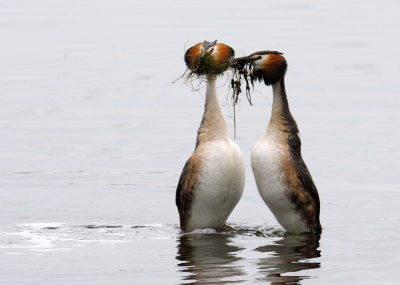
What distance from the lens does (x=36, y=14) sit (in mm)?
35844

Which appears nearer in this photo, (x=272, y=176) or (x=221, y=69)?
(x=272, y=176)

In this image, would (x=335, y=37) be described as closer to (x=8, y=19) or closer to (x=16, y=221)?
(x=8, y=19)

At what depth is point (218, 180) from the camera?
34.8 ft

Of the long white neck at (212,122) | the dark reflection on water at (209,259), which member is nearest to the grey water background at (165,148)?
the dark reflection on water at (209,259)

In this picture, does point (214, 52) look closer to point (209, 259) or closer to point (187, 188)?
point (187, 188)

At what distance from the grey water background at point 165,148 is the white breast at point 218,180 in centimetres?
39

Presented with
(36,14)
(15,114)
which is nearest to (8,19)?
(36,14)

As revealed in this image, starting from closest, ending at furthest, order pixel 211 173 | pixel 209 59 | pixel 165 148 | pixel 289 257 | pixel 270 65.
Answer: pixel 289 257 < pixel 211 173 < pixel 270 65 < pixel 209 59 < pixel 165 148

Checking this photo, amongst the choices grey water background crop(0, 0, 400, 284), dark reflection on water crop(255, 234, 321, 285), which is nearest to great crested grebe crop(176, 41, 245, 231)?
grey water background crop(0, 0, 400, 284)

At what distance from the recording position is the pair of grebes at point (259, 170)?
34.3 ft

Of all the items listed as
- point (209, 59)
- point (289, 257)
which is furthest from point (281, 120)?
point (289, 257)

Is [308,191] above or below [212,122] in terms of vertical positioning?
below

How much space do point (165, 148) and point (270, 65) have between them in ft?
19.3

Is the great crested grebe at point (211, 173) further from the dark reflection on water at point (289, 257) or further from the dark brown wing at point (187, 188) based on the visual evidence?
the dark reflection on water at point (289, 257)
